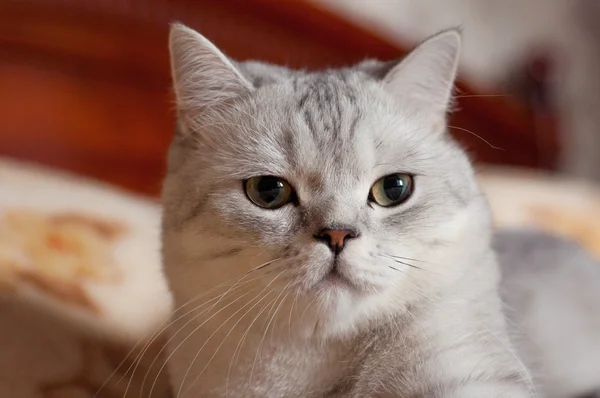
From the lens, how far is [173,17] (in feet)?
6.62

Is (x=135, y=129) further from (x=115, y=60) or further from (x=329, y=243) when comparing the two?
(x=329, y=243)

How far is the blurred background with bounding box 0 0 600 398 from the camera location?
118cm

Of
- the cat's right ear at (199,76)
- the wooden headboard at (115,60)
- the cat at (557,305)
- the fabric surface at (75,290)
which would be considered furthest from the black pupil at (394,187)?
the wooden headboard at (115,60)

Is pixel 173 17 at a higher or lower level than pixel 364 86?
higher

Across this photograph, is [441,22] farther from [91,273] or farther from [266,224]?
[266,224]

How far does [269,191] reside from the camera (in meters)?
0.92

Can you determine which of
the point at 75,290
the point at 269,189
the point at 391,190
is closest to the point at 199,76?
the point at 269,189

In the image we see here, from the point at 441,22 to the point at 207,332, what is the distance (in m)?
2.35

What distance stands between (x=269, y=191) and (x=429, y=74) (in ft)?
1.13

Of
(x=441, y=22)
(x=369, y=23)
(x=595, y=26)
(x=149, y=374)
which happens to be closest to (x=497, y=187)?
(x=369, y=23)

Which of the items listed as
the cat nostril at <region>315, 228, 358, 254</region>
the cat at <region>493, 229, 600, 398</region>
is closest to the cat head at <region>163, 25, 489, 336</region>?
the cat nostril at <region>315, 228, 358, 254</region>

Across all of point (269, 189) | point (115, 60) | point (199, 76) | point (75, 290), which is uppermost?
point (115, 60)

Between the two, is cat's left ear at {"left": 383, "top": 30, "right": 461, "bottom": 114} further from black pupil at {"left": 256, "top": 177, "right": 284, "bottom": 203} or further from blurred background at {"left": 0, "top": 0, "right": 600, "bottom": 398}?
black pupil at {"left": 256, "top": 177, "right": 284, "bottom": 203}

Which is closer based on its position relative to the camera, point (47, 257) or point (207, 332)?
point (207, 332)
